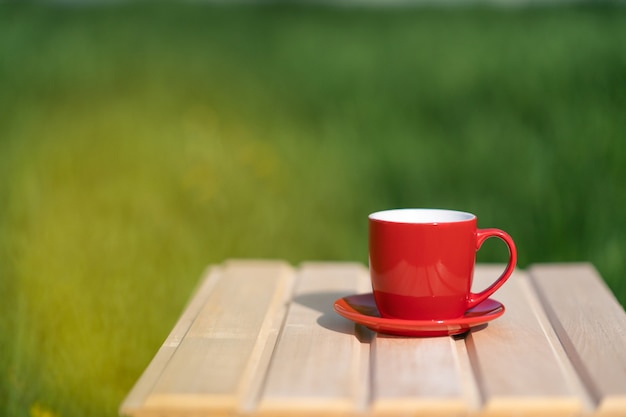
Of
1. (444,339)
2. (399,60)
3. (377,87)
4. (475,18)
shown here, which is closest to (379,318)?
(444,339)

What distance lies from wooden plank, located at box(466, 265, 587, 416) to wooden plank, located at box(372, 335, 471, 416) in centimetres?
3

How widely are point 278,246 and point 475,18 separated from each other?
231 centimetres

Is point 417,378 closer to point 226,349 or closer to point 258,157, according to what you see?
point 226,349

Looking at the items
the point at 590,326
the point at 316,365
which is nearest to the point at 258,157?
the point at 590,326

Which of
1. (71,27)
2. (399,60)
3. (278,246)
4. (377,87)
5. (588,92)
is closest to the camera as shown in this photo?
(278,246)

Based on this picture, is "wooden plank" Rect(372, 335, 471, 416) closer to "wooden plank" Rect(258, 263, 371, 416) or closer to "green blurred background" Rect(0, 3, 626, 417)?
"wooden plank" Rect(258, 263, 371, 416)

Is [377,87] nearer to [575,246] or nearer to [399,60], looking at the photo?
[399,60]

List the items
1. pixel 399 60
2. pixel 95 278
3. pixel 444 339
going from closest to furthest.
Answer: pixel 444 339 → pixel 95 278 → pixel 399 60

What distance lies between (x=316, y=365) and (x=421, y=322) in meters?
0.18

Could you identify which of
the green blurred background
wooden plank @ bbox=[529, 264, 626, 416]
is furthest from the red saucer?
the green blurred background

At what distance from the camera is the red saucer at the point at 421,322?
46.9 inches

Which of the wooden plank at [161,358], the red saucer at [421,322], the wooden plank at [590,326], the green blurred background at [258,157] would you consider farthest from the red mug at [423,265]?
the green blurred background at [258,157]

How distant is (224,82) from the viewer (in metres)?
4.48

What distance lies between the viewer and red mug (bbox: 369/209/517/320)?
3.94 feet
